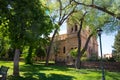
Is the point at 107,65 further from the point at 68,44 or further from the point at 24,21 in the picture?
the point at 68,44

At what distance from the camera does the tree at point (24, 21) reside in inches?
720

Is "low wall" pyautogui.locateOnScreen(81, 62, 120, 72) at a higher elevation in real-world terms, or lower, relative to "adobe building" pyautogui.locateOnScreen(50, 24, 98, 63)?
lower

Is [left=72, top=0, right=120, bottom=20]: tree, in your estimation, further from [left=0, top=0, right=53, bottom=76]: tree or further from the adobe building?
the adobe building

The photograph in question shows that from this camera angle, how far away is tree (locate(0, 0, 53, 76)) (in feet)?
60.0

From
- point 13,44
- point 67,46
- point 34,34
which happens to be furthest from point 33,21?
point 67,46

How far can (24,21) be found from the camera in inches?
734

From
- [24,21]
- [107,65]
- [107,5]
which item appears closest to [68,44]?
[107,65]

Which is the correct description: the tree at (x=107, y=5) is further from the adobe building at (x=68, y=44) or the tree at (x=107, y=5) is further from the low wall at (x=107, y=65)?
the adobe building at (x=68, y=44)

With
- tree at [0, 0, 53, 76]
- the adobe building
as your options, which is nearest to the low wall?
tree at [0, 0, 53, 76]

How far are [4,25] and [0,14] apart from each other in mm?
2530

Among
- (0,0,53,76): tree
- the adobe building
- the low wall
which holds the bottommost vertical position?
the low wall

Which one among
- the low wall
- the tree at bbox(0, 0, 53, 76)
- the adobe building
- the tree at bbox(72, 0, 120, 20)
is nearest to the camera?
the tree at bbox(0, 0, 53, 76)

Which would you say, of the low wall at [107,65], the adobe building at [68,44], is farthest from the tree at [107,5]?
the adobe building at [68,44]

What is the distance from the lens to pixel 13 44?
1988cm
